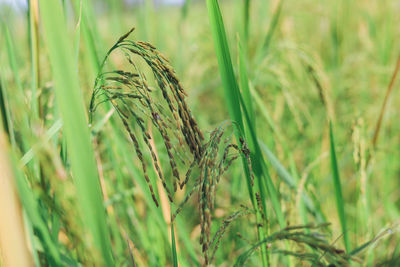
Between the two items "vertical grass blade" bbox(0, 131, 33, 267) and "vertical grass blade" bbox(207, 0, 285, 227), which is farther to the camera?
"vertical grass blade" bbox(207, 0, 285, 227)

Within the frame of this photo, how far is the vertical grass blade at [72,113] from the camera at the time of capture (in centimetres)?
37

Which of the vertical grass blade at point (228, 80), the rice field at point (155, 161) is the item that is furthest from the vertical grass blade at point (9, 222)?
the vertical grass blade at point (228, 80)

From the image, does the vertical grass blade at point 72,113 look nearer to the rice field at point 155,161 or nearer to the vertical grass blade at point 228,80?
the rice field at point 155,161

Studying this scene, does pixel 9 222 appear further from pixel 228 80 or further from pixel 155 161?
pixel 228 80

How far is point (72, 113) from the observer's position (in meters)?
0.37

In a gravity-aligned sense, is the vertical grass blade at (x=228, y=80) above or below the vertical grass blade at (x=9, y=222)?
above

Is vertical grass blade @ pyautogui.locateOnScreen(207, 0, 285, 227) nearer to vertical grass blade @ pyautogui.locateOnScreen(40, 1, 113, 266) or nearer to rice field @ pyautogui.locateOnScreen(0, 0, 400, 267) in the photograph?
rice field @ pyautogui.locateOnScreen(0, 0, 400, 267)

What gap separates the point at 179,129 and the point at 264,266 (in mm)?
301

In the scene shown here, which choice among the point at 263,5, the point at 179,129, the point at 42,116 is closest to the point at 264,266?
the point at 179,129

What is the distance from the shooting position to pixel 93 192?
0.39 meters

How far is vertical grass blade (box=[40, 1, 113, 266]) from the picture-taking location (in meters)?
→ 0.37

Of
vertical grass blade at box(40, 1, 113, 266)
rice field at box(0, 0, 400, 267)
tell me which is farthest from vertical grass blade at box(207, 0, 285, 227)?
vertical grass blade at box(40, 1, 113, 266)

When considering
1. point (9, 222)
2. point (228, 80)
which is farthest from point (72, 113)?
point (228, 80)

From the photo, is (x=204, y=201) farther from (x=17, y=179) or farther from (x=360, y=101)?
(x=360, y=101)
